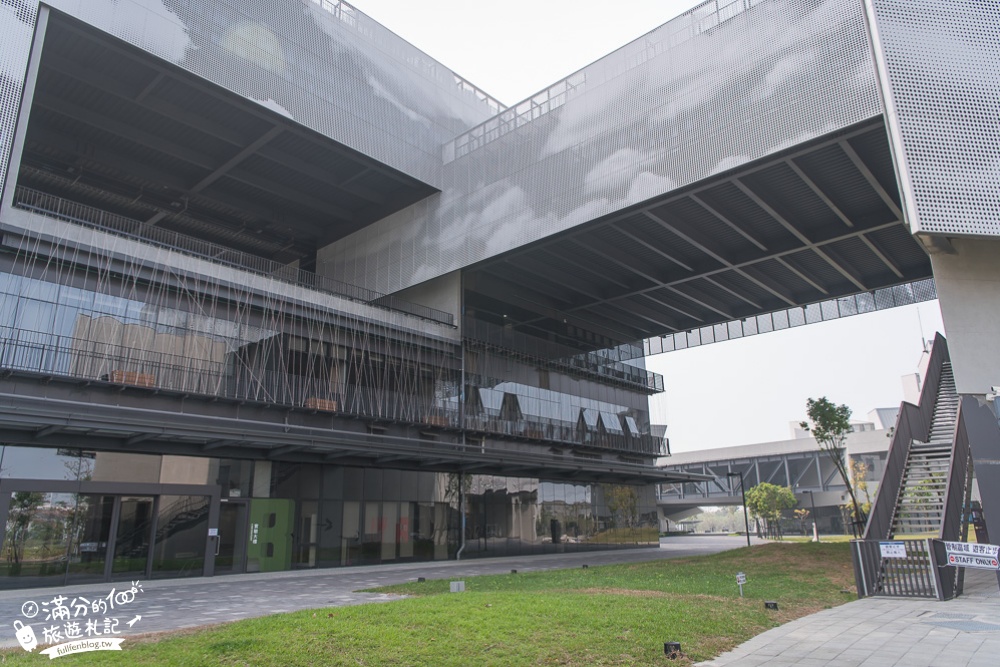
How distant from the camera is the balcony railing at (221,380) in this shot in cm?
2033

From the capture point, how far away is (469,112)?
129 ft

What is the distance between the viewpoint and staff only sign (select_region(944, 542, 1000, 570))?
1312cm

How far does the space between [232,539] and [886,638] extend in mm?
20911

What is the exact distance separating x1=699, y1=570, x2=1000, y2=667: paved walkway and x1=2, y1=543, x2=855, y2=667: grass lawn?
51cm

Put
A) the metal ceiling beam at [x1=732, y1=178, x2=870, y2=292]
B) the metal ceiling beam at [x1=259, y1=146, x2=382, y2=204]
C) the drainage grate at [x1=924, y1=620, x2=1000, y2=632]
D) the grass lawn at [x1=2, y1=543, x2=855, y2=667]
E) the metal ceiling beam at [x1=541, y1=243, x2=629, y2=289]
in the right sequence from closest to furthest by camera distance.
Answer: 1. the grass lawn at [x1=2, y1=543, x2=855, y2=667]
2. the drainage grate at [x1=924, y1=620, x2=1000, y2=632]
3. the metal ceiling beam at [x1=732, y1=178, x2=870, y2=292]
4. the metal ceiling beam at [x1=259, y1=146, x2=382, y2=204]
5. the metal ceiling beam at [x1=541, y1=243, x2=629, y2=289]

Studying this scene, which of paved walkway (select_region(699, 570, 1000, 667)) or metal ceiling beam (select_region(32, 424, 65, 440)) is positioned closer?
paved walkway (select_region(699, 570, 1000, 667))

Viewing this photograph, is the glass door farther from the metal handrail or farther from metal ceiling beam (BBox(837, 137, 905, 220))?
metal ceiling beam (BBox(837, 137, 905, 220))

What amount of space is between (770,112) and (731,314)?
72.8 ft

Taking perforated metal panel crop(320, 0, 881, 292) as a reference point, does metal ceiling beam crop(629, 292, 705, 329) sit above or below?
below

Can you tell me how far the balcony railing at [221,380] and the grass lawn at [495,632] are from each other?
518 inches

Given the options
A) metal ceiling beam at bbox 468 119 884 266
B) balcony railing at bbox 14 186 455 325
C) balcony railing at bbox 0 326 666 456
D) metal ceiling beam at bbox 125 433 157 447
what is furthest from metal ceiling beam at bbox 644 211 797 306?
metal ceiling beam at bbox 125 433 157 447

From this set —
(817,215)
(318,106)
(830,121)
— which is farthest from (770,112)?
(318,106)

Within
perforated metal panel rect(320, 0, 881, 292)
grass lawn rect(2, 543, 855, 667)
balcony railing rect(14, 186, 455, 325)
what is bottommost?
grass lawn rect(2, 543, 855, 667)

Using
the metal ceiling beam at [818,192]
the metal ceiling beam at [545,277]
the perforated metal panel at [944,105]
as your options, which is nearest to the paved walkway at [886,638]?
the perforated metal panel at [944,105]
